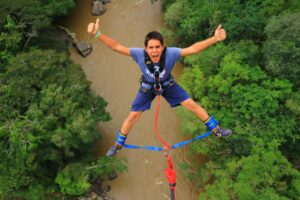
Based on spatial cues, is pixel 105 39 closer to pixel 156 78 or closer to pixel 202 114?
pixel 156 78

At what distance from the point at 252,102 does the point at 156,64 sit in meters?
5.05

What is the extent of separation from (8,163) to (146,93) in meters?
5.32

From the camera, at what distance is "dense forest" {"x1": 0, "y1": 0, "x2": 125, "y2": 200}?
8.69 m

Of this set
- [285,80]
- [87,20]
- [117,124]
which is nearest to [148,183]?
[117,124]

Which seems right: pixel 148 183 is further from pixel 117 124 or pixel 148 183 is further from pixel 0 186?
pixel 0 186

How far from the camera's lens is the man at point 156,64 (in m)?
4.24

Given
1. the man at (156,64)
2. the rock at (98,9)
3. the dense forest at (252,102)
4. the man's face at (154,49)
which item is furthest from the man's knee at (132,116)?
the rock at (98,9)

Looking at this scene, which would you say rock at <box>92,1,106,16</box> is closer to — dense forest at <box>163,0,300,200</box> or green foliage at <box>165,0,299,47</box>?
green foliage at <box>165,0,299,47</box>

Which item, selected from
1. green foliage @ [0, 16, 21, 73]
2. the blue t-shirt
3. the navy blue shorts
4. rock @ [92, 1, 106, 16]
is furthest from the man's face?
rock @ [92, 1, 106, 16]

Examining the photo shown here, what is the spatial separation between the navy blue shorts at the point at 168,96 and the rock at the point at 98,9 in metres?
10.3

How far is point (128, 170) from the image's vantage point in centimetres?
1075

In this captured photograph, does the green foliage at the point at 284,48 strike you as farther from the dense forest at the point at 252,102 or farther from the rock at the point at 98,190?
the rock at the point at 98,190

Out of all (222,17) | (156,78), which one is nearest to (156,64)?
(156,78)

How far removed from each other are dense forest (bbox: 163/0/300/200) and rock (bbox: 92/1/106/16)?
5.71 meters
